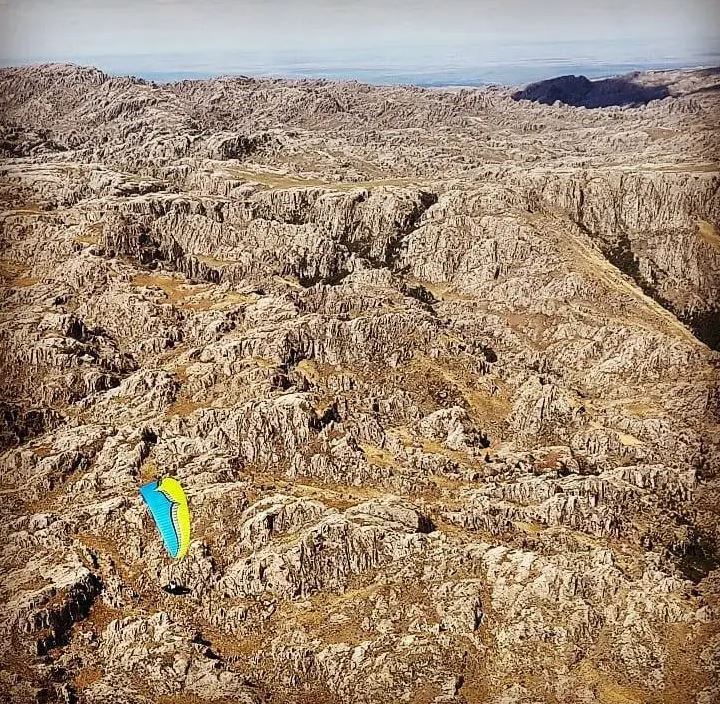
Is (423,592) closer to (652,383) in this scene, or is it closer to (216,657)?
(216,657)

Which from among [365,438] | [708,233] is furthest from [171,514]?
[708,233]

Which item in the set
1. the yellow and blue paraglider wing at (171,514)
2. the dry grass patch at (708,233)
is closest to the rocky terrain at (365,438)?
the dry grass patch at (708,233)

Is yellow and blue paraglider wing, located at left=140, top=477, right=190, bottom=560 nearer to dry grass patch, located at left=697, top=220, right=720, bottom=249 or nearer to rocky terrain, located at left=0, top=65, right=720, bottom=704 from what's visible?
rocky terrain, located at left=0, top=65, right=720, bottom=704

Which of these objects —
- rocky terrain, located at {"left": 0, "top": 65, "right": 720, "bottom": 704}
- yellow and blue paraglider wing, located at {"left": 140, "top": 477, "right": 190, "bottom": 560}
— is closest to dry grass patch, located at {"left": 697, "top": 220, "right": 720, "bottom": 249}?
rocky terrain, located at {"left": 0, "top": 65, "right": 720, "bottom": 704}

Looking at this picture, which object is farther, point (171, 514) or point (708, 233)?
point (708, 233)

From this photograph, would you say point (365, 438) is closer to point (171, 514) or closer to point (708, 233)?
point (171, 514)
